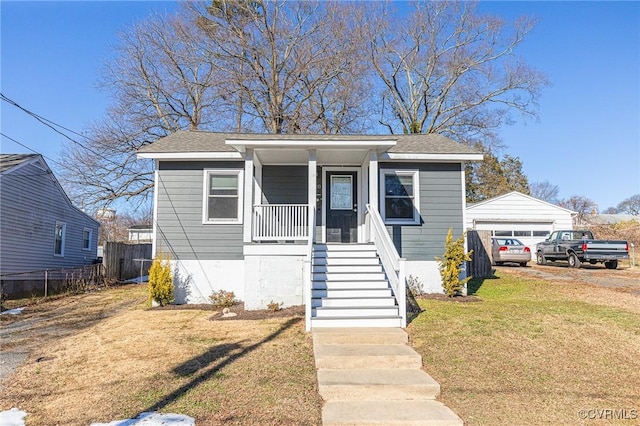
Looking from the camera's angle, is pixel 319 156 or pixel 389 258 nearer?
pixel 389 258

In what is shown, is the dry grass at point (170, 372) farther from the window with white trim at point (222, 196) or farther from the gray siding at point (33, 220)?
the gray siding at point (33, 220)

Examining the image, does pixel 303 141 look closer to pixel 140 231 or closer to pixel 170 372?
pixel 170 372

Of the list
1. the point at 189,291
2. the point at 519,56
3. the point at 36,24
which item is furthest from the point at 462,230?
the point at 519,56

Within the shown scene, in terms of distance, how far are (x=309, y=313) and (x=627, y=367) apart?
448 cm

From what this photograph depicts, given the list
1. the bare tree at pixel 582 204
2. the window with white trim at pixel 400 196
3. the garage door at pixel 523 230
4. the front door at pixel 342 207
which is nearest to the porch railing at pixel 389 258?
the window with white trim at pixel 400 196

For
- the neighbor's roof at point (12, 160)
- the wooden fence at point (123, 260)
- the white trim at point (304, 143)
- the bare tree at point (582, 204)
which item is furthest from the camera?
the bare tree at point (582, 204)

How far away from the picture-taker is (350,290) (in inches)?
304

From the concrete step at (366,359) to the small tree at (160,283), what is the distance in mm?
5275

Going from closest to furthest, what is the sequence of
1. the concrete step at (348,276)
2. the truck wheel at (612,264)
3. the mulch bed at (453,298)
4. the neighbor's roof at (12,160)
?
the concrete step at (348,276), the mulch bed at (453,298), the neighbor's roof at (12,160), the truck wheel at (612,264)

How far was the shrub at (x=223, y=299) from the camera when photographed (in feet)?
30.7

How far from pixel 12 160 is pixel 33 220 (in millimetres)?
2354

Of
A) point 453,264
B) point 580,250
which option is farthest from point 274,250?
point 580,250

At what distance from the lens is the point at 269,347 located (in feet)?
19.5

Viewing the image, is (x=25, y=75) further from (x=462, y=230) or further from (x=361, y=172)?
(x=462, y=230)
